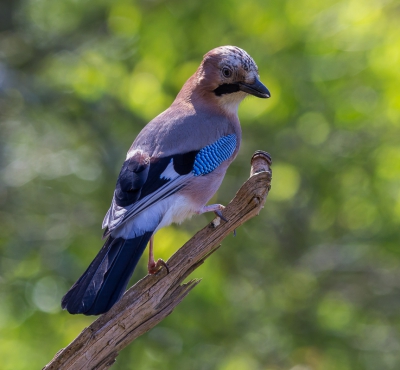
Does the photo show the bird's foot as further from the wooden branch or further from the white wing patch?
the white wing patch

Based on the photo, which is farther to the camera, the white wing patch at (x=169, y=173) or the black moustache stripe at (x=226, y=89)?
the black moustache stripe at (x=226, y=89)

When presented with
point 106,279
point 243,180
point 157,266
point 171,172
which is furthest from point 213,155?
point 243,180

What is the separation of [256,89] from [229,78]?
0.72 ft

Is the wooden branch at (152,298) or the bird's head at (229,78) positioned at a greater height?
the bird's head at (229,78)

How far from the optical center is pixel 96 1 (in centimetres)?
804

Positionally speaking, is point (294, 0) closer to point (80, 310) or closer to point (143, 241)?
point (143, 241)

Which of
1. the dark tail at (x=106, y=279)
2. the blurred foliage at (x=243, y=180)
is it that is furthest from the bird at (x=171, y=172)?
the blurred foliage at (x=243, y=180)

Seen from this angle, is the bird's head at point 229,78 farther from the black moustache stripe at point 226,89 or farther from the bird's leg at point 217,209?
the bird's leg at point 217,209

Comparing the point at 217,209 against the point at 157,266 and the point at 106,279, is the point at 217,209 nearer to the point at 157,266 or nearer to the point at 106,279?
the point at 157,266

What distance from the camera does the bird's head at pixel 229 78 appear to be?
458 cm

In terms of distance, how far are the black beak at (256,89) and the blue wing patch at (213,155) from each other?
0.33 meters

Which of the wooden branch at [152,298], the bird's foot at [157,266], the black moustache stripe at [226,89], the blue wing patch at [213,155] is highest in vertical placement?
the black moustache stripe at [226,89]

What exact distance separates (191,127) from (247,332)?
10.7 ft

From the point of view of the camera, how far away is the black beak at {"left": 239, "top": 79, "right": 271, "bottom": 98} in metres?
4.54
